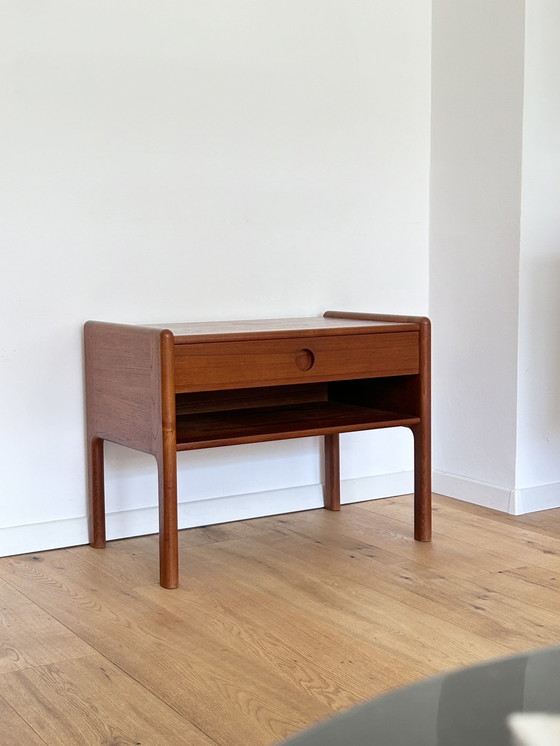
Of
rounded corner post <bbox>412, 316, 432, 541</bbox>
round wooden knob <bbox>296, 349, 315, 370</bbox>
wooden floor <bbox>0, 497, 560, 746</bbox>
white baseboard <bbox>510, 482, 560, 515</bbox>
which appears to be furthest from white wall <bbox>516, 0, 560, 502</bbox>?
round wooden knob <bbox>296, 349, 315, 370</bbox>

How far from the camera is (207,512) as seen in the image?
8.21 ft

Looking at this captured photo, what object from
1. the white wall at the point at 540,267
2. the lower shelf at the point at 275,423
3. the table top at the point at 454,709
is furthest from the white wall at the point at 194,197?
the table top at the point at 454,709

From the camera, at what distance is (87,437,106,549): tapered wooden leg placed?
7.48ft

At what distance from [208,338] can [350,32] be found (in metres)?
1.11

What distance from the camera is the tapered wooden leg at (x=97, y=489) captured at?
89.7 inches

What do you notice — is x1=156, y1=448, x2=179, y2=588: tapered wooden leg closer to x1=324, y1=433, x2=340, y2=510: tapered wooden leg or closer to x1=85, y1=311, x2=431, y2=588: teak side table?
x1=85, y1=311, x2=431, y2=588: teak side table

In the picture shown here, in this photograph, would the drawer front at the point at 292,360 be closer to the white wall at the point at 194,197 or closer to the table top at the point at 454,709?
the white wall at the point at 194,197

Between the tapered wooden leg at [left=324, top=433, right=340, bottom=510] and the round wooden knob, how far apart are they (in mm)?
502

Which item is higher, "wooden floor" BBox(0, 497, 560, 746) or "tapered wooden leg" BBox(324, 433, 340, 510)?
"tapered wooden leg" BBox(324, 433, 340, 510)

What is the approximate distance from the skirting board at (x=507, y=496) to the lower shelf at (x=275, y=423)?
44 centimetres

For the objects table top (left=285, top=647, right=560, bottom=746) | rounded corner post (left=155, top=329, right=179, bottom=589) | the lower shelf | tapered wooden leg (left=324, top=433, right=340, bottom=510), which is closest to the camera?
table top (left=285, top=647, right=560, bottom=746)

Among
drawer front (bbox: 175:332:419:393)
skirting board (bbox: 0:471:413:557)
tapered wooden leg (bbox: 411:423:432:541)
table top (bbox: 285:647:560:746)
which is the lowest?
skirting board (bbox: 0:471:413:557)

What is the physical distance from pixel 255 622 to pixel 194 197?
3.66ft

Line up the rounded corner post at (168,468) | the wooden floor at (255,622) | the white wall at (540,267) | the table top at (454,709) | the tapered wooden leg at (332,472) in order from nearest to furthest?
the table top at (454,709), the wooden floor at (255,622), the rounded corner post at (168,468), the white wall at (540,267), the tapered wooden leg at (332,472)
